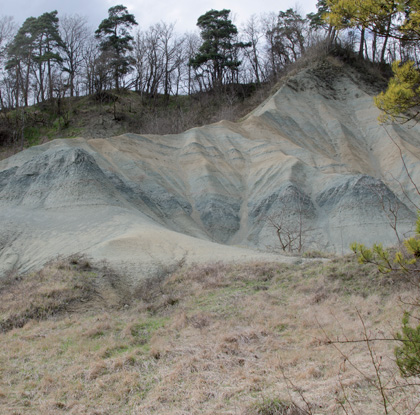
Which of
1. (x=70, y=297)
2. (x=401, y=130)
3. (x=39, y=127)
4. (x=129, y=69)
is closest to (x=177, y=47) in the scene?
(x=129, y=69)

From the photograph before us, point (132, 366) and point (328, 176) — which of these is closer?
point (132, 366)

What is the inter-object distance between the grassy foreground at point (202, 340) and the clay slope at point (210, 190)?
2.19 metres

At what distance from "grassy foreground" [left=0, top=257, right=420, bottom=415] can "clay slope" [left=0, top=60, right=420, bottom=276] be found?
7.20ft

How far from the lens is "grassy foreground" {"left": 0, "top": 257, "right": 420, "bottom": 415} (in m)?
6.33

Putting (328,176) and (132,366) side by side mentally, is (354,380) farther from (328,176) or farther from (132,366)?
(328,176)

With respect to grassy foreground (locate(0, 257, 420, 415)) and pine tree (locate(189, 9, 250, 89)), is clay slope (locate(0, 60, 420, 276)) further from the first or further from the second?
pine tree (locate(189, 9, 250, 89))

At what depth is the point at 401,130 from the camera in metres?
36.8

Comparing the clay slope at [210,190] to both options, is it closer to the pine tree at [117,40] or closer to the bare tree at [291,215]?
the bare tree at [291,215]

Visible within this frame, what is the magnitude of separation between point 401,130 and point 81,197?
→ 2831cm

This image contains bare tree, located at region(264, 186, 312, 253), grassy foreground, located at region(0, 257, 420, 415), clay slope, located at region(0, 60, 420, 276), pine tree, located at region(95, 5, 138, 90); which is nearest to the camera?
grassy foreground, located at region(0, 257, 420, 415)

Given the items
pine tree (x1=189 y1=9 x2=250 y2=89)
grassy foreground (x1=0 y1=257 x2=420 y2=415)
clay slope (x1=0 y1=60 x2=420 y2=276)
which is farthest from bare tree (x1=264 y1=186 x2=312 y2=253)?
pine tree (x1=189 y1=9 x2=250 y2=89)

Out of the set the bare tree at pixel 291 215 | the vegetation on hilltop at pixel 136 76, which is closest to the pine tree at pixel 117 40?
the vegetation on hilltop at pixel 136 76

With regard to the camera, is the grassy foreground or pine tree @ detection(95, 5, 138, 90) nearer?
the grassy foreground

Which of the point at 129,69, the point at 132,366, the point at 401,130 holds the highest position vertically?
the point at 129,69
